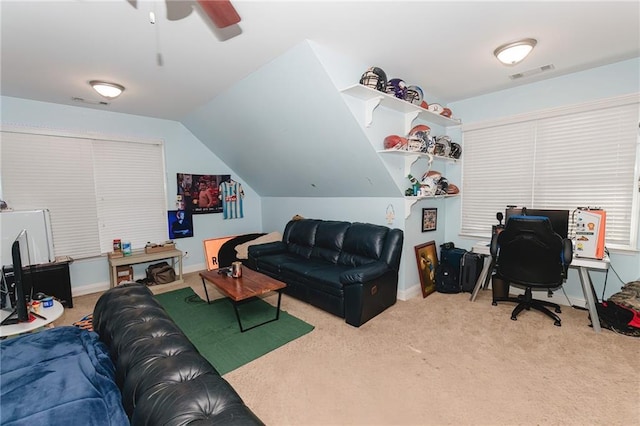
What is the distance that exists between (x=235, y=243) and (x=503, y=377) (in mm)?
4098

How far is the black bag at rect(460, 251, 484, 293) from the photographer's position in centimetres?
372

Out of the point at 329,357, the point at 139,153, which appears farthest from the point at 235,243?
the point at 329,357

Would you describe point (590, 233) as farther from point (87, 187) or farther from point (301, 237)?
point (87, 187)

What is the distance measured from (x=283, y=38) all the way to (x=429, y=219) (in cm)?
299

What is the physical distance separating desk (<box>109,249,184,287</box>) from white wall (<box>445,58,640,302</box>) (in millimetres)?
4852

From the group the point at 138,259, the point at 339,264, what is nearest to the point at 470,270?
the point at 339,264

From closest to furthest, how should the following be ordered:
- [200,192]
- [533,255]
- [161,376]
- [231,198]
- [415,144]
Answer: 1. [161,376]
2. [533,255]
3. [415,144]
4. [200,192]
5. [231,198]

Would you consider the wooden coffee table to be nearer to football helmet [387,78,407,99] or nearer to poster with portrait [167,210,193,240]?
poster with portrait [167,210,193,240]

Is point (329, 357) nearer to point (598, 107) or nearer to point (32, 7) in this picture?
point (32, 7)

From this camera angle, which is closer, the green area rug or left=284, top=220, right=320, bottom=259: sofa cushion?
the green area rug

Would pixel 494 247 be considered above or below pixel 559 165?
below

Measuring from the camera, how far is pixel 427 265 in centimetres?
390

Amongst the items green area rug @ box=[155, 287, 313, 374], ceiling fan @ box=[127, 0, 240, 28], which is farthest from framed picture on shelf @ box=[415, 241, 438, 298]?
ceiling fan @ box=[127, 0, 240, 28]

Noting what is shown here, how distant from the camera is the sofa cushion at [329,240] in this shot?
3.83 m
